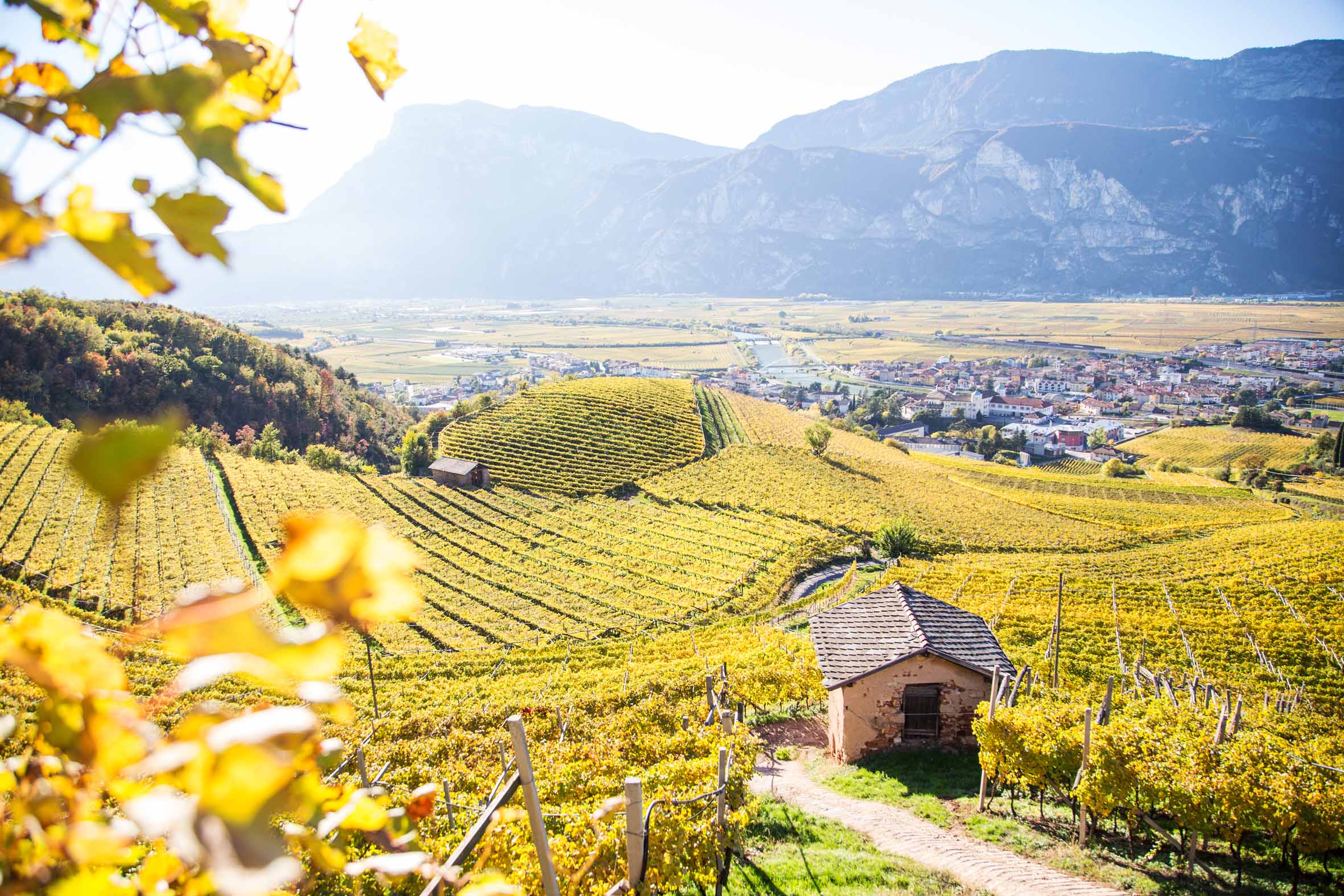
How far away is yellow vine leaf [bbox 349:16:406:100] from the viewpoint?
39.9 inches

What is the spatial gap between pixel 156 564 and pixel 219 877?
29.7 metres

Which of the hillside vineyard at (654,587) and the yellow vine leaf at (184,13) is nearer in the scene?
the yellow vine leaf at (184,13)

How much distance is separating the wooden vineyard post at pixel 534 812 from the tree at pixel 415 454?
137 ft

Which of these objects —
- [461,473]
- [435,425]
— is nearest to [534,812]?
[461,473]

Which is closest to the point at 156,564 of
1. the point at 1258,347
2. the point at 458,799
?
the point at 458,799

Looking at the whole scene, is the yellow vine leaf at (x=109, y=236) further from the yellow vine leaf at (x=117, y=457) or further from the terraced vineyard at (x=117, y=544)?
the terraced vineyard at (x=117, y=544)

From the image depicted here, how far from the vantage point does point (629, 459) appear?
41.8 metres

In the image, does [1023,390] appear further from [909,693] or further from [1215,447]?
[909,693]

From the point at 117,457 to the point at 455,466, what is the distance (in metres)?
41.0

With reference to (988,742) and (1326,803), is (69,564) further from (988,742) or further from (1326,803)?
(1326,803)

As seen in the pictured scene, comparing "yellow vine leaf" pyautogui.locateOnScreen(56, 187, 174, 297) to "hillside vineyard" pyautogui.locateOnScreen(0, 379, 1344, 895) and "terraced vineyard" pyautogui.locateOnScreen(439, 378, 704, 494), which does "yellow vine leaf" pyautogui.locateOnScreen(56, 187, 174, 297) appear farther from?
"terraced vineyard" pyautogui.locateOnScreen(439, 378, 704, 494)

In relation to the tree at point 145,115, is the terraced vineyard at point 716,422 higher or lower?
lower

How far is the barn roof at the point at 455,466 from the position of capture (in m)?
39.1

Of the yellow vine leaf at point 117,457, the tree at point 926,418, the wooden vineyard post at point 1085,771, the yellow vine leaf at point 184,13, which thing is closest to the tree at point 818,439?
the wooden vineyard post at point 1085,771
